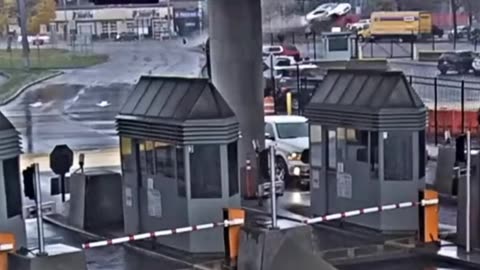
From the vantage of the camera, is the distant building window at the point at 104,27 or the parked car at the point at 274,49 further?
the parked car at the point at 274,49

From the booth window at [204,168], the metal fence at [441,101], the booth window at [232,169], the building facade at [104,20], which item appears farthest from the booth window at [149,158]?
the building facade at [104,20]

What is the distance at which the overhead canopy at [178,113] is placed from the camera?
1636cm

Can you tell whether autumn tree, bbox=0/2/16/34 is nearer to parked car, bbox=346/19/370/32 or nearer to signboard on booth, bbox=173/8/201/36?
signboard on booth, bbox=173/8/201/36

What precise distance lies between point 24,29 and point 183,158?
91.7ft

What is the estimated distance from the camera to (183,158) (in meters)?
16.4

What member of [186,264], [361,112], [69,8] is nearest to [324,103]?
[361,112]

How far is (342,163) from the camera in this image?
1836 cm

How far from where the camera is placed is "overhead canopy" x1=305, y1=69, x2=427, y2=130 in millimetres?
17391

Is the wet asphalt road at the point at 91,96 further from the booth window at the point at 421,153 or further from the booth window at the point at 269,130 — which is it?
the booth window at the point at 421,153

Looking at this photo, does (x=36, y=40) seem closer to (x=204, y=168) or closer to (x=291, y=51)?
(x=291, y=51)

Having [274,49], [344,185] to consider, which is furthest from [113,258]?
[274,49]

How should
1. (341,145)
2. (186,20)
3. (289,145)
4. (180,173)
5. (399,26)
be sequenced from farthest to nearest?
(399,26) → (186,20) → (289,145) → (341,145) → (180,173)

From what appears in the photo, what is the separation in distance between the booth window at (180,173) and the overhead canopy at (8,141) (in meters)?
2.42

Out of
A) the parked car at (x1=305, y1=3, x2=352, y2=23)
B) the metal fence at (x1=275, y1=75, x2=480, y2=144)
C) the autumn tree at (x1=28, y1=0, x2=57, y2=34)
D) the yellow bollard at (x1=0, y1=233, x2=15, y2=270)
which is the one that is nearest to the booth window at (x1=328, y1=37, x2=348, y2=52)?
the metal fence at (x1=275, y1=75, x2=480, y2=144)
